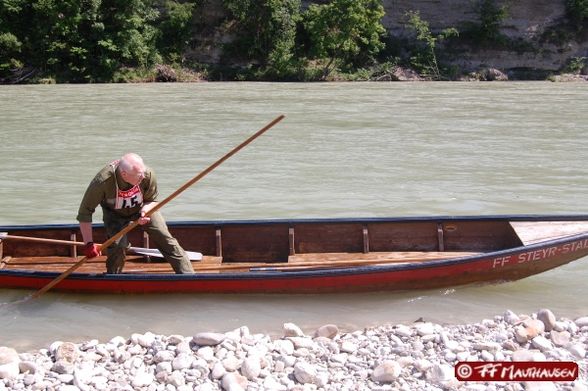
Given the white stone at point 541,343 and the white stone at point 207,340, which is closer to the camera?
the white stone at point 541,343

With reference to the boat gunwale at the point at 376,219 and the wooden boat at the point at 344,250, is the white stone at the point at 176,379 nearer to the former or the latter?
the wooden boat at the point at 344,250

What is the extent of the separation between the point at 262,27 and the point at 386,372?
3867 cm

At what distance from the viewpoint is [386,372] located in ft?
15.5


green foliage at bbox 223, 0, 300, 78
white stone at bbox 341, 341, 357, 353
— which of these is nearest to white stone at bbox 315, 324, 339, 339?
white stone at bbox 341, 341, 357, 353

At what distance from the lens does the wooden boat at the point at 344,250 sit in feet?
22.1

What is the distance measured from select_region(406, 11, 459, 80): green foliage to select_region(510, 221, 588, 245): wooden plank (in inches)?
1308

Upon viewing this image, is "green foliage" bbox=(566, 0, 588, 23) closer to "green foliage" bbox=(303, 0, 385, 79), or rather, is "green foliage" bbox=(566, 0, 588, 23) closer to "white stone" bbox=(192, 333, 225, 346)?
"green foliage" bbox=(303, 0, 385, 79)

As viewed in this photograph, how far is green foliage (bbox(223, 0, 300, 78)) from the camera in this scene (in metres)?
41.0

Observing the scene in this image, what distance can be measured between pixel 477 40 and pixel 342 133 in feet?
87.2

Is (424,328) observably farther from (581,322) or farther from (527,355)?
(581,322)

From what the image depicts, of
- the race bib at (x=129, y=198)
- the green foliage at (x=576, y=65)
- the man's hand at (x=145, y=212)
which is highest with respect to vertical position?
the green foliage at (x=576, y=65)

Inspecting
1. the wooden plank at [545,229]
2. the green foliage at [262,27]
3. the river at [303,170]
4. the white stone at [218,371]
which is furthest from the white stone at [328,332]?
the green foliage at [262,27]

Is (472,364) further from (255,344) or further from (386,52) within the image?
(386,52)

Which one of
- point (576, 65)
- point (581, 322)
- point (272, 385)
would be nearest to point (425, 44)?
point (576, 65)
